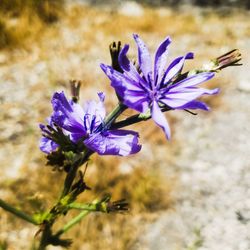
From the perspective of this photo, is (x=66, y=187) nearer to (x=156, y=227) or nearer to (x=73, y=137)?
(x=73, y=137)

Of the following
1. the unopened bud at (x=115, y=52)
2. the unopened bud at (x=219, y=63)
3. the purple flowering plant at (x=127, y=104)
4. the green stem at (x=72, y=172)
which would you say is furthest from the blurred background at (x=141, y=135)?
the unopened bud at (x=219, y=63)

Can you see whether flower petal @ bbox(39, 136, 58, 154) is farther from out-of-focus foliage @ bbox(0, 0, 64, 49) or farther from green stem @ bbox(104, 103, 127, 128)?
out-of-focus foliage @ bbox(0, 0, 64, 49)

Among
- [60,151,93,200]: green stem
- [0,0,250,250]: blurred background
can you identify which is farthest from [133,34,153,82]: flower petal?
[0,0,250,250]: blurred background

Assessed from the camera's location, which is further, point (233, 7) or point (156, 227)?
point (233, 7)

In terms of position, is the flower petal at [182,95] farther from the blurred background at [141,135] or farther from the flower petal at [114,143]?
the blurred background at [141,135]

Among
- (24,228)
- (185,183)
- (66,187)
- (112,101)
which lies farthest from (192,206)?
(66,187)

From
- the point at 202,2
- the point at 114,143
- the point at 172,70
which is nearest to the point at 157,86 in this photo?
the point at 172,70

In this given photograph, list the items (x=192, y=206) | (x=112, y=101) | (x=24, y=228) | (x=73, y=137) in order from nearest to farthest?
(x=73, y=137) < (x=24, y=228) < (x=192, y=206) < (x=112, y=101)
